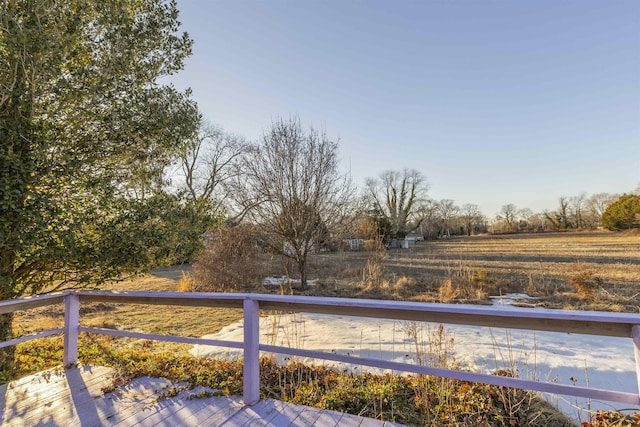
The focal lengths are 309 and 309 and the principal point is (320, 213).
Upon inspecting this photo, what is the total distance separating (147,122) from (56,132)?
0.80m

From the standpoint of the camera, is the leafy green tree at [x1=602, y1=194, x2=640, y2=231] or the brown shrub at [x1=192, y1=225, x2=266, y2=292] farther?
the leafy green tree at [x1=602, y1=194, x2=640, y2=231]

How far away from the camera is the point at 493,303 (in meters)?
6.76

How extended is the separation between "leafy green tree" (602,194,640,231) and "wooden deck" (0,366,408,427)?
28.4 m

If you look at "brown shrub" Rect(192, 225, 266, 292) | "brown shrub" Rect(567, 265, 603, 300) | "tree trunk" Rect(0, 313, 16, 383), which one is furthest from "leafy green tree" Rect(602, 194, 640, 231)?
"tree trunk" Rect(0, 313, 16, 383)

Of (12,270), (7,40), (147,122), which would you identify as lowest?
(12,270)

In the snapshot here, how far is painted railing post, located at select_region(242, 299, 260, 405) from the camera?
7.09 ft

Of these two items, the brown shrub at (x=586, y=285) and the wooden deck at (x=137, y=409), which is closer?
the wooden deck at (x=137, y=409)

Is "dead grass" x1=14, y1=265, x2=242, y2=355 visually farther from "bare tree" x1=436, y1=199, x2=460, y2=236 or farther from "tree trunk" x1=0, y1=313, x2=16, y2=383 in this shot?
"bare tree" x1=436, y1=199, x2=460, y2=236

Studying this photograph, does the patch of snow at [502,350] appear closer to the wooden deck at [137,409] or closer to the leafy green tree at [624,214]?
the wooden deck at [137,409]

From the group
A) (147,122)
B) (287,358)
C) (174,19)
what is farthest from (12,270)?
(174,19)

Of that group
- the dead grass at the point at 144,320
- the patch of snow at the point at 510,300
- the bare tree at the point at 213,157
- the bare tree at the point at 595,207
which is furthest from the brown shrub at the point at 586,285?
the bare tree at the point at 595,207

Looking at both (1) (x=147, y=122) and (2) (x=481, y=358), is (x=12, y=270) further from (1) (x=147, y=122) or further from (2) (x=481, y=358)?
(2) (x=481, y=358)

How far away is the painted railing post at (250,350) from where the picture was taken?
→ 216 cm

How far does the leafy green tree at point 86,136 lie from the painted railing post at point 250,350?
157 cm
